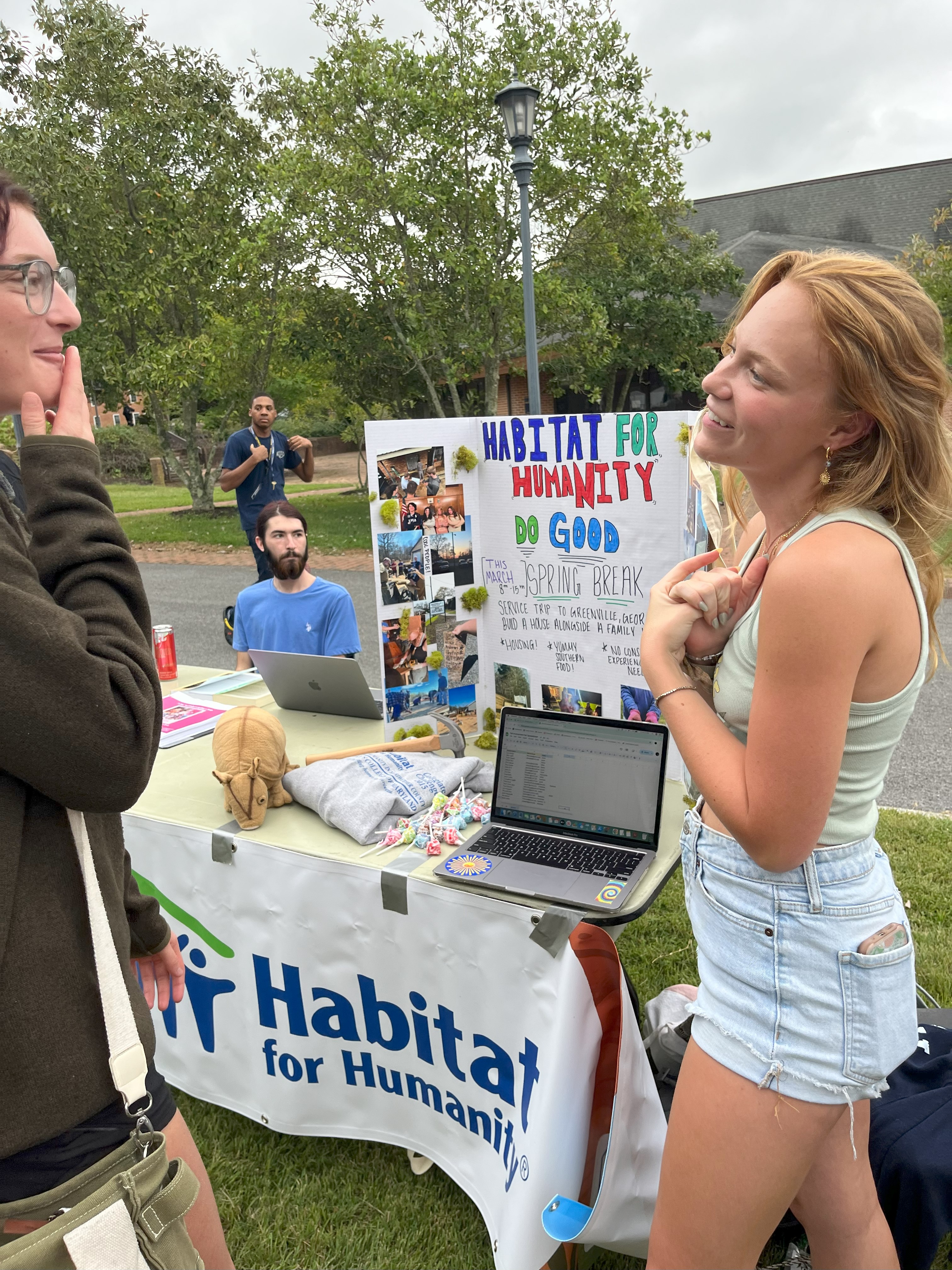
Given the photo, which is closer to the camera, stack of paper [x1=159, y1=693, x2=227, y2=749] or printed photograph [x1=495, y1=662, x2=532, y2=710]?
printed photograph [x1=495, y1=662, x2=532, y2=710]

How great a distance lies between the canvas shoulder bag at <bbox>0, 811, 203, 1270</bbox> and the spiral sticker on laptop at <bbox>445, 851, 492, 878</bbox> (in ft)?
2.83

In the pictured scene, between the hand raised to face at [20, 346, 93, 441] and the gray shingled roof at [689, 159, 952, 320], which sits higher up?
the gray shingled roof at [689, 159, 952, 320]

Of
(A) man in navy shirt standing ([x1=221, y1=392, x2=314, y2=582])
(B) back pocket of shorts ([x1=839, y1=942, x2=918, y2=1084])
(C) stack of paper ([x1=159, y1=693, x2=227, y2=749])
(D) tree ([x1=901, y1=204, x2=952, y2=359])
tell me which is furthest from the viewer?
(D) tree ([x1=901, y1=204, x2=952, y2=359])

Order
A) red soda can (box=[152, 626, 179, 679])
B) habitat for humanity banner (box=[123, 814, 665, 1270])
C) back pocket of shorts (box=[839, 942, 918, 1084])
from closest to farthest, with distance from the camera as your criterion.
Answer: back pocket of shorts (box=[839, 942, 918, 1084]) < habitat for humanity banner (box=[123, 814, 665, 1270]) < red soda can (box=[152, 626, 179, 679])

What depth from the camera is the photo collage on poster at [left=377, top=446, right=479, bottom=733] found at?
8.13ft

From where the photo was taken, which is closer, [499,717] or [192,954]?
[192,954]

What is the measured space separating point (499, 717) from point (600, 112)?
12.0 meters

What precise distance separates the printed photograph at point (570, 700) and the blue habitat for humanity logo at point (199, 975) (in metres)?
1.13

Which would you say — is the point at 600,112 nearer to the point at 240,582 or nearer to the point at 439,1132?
the point at 240,582

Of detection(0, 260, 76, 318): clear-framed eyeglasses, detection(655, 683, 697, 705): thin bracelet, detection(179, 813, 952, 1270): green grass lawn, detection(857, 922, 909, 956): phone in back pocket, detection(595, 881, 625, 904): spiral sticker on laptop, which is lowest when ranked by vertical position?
detection(179, 813, 952, 1270): green grass lawn

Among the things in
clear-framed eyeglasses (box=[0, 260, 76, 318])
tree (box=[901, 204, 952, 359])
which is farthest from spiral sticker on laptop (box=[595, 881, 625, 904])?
tree (box=[901, 204, 952, 359])

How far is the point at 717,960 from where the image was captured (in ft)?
3.95

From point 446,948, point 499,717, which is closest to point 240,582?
point 499,717

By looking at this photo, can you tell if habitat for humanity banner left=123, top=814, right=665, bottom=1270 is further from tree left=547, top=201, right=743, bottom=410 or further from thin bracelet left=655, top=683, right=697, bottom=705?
tree left=547, top=201, right=743, bottom=410
